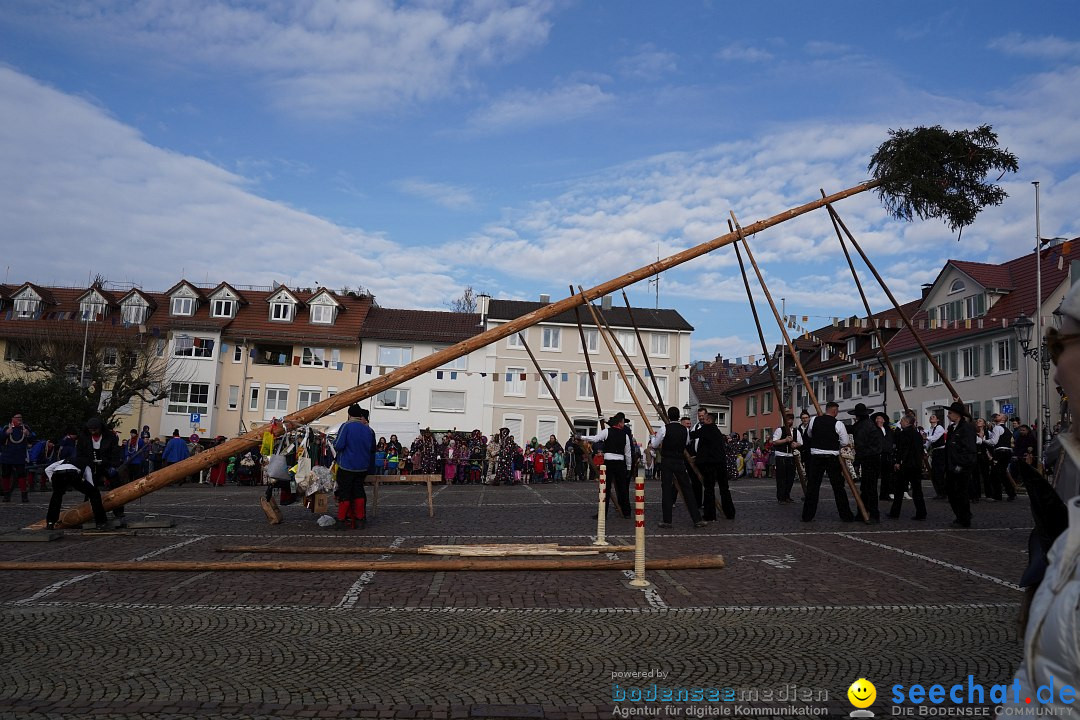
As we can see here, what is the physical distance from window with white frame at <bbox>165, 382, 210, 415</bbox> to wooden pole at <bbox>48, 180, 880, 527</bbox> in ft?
129

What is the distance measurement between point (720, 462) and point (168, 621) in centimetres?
969

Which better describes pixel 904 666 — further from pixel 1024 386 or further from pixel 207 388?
pixel 207 388

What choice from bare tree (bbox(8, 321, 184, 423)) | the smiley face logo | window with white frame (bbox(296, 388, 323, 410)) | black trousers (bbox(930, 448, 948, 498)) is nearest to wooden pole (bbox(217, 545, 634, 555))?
the smiley face logo

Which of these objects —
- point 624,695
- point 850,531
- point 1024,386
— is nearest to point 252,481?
point 850,531

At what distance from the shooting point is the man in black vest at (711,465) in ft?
47.0

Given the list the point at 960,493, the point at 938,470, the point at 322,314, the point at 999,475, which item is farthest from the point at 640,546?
the point at 322,314

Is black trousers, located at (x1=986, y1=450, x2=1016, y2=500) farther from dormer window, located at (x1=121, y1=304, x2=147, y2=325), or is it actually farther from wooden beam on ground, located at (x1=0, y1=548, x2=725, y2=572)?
dormer window, located at (x1=121, y1=304, x2=147, y2=325)

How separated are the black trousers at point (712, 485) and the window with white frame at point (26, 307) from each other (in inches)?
1968

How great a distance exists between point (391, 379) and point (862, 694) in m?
9.62

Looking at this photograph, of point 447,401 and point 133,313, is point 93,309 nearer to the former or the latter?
point 133,313

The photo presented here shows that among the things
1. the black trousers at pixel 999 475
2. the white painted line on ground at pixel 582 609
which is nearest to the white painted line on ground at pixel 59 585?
the white painted line on ground at pixel 582 609

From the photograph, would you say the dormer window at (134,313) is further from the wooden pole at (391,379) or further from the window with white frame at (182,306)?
the wooden pole at (391,379)

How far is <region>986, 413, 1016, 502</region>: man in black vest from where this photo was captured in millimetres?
18094

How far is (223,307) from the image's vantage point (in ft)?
172
